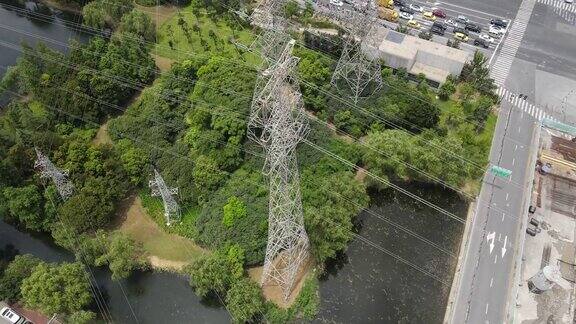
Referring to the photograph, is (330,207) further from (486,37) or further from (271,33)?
(486,37)

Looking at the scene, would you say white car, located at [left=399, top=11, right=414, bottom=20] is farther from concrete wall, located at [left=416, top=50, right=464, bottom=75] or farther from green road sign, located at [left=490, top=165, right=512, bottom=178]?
green road sign, located at [left=490, top=165, right=512, bottom=178]

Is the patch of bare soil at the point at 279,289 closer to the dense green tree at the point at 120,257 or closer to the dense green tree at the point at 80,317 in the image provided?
the dense green tree at the point at 120,257

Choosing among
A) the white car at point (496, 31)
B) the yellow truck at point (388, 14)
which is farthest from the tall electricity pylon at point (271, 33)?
the white car at point (496, 31)

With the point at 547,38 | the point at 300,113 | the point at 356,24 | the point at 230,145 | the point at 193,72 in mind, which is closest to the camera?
the point at 300,113

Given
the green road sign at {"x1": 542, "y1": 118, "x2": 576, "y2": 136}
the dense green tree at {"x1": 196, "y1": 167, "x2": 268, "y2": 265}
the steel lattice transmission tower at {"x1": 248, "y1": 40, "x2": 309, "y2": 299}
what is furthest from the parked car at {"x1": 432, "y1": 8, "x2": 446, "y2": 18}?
the dense green tree at {"x1": 196, "y1": 167, "x2": 268, "y2": 265}

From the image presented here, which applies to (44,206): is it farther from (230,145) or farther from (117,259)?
(230,145)

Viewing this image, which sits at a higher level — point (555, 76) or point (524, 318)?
point (555, 76)

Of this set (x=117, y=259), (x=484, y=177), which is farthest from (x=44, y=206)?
(x=484, y=177)
